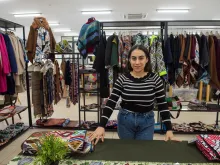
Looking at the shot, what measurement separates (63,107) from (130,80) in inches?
158

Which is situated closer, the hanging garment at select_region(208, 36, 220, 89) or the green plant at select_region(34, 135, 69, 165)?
the green plant at select_region(34, 135, 69, 165)

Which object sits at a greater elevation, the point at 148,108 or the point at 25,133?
the point at 148,108

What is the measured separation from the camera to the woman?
149cm

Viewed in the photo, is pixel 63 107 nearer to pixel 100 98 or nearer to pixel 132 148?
pixel 100 98

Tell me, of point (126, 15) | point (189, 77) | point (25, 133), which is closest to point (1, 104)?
point (25, 133)

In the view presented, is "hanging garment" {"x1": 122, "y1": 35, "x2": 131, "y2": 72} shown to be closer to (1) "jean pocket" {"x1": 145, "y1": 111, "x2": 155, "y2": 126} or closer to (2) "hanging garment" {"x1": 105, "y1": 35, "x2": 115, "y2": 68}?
(2) "hanging garment" {"x1": 105, "y1": 35, "x2": 115, "y2": 68}

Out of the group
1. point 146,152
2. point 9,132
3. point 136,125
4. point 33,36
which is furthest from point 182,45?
point 9,132

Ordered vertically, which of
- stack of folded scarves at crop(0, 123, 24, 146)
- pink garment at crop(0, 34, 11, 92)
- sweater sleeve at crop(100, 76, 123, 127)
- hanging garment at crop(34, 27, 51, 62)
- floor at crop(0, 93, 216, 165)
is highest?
hanging garment at crop(34, 27, 51, 62)

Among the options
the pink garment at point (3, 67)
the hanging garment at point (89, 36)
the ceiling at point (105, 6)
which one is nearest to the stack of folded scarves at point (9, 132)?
the pink garment at point (3, 67)

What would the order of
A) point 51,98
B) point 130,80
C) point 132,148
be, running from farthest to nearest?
point 51,98
point 130,80
point 132,148

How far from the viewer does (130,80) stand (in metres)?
1.55

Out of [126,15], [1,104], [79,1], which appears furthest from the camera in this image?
[126,15]

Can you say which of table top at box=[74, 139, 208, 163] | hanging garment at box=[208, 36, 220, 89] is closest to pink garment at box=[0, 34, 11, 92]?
table top at box=[74, 139, 208, 163]

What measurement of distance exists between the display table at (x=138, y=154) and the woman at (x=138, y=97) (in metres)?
0.27
